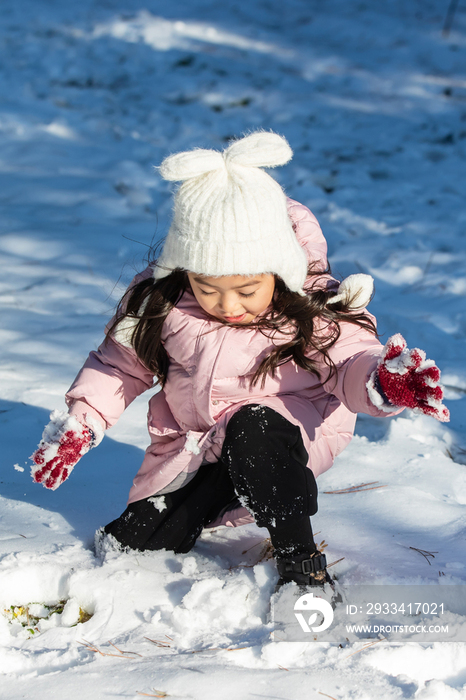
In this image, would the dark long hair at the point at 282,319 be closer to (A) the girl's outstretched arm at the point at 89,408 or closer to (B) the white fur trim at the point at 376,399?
(A) the girl's outstretched arm at the point at 89,408

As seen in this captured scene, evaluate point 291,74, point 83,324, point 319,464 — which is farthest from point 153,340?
point 291,74

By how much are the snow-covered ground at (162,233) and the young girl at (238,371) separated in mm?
160

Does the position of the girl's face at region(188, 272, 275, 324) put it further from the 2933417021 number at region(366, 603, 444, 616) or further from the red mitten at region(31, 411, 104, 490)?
Result: the 2933417021 number at region(366, 603, 444, 616)

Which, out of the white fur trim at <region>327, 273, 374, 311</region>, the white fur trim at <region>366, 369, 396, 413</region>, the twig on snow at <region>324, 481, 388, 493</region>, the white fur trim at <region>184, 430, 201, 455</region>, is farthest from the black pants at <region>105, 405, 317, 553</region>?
the twig on snow at <region>324, 481, 388, 493</region>

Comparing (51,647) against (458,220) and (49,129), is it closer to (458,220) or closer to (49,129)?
(458,220)

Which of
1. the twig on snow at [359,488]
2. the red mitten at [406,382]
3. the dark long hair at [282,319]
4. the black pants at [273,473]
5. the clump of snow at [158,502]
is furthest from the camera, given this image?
the twig on snow at [359,488]

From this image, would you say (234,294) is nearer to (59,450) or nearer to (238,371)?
(238,371)

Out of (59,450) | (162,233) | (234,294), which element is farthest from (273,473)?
(162,233)

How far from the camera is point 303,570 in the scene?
1616 millimetres

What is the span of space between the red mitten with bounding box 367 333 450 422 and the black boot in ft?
1.42

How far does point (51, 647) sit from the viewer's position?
148cm

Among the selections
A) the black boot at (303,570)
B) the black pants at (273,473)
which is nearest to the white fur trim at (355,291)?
the black pants at (273,473)

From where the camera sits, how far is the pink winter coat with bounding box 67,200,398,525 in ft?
5.78

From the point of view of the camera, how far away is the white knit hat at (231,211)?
1.56 m
